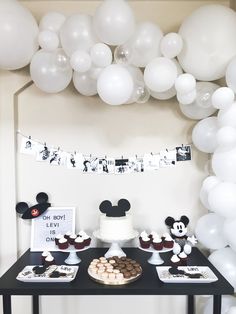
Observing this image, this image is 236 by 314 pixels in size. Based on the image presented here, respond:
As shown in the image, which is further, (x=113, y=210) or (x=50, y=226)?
(x=50, y=226)

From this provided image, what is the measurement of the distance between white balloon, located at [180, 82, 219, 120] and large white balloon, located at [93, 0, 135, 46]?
0.47 meters

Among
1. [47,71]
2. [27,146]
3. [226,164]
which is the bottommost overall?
[226,164]

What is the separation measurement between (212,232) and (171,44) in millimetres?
965

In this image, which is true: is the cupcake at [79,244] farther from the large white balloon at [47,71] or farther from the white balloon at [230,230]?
the large white balloon at [47,71]

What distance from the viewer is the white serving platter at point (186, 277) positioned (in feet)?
4.65

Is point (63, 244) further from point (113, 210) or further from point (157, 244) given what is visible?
point (157, 244)

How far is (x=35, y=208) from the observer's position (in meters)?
1.86

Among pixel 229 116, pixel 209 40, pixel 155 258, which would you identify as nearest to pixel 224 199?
pixel 229 116

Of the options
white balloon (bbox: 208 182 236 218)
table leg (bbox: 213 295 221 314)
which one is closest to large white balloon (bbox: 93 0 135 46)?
white balloon (bbox: 208 182 236 218)

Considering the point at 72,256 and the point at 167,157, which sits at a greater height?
the point at 167,157

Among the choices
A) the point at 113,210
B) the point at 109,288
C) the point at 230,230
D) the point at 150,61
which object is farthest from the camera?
the point at 113,210

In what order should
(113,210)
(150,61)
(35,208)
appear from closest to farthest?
(150,61) → (113,210) → (35,208)

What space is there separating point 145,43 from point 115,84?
0.91 ft

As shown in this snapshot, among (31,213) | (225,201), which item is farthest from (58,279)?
(225,201)
